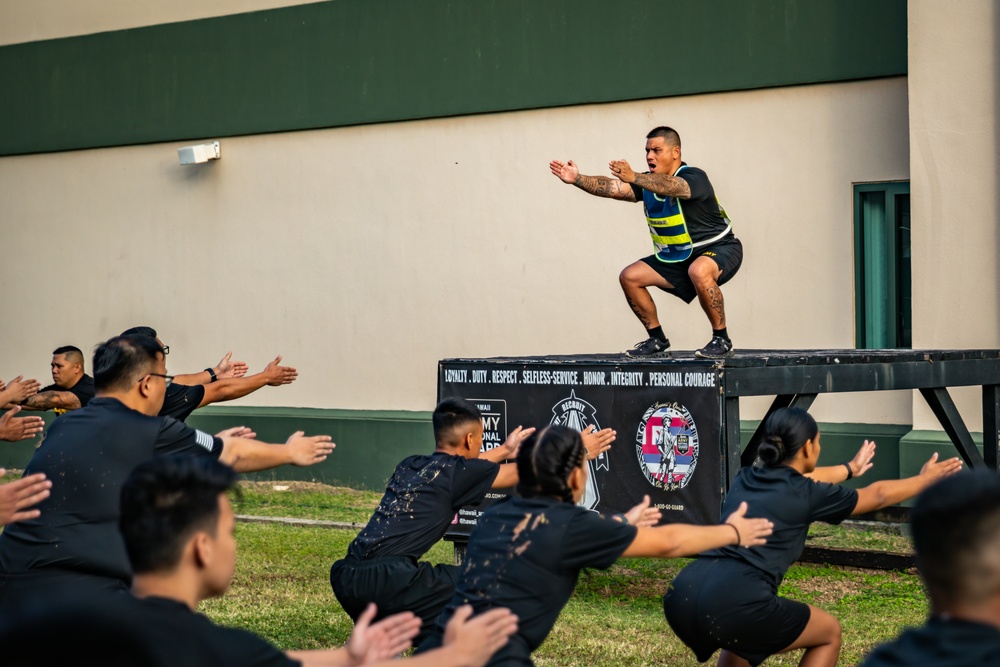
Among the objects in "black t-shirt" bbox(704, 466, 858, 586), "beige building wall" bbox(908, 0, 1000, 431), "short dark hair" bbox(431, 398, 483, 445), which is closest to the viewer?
"black t-shirt" bbox(704, 466, 858, 586)

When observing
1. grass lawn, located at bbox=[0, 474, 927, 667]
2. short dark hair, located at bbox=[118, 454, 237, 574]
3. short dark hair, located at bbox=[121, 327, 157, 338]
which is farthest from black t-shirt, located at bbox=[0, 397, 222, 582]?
grass lawn, located at bbox=[0, 474, 927, 667]

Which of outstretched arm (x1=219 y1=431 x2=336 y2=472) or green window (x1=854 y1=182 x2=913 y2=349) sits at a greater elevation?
green window (x1=854 y1=182 x2=913 y2=349)

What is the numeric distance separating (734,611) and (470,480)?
57.3 inches

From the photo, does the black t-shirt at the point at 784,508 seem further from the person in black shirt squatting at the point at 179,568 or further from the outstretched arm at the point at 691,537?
the person in black shirt squatting at the point at 179,568

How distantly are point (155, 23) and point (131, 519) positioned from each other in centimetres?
1327

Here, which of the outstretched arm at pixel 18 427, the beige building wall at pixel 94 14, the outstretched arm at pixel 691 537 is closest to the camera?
the outstretched arm at pixel 691 537

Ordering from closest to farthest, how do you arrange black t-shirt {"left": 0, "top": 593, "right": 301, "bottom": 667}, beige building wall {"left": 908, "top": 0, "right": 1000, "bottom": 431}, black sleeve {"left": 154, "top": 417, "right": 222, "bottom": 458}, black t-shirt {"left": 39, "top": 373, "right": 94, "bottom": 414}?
black t-shirt {"left": 0, "top": 593, "right": 301, "bottom": 667} < black sleeve {"left": 154, "top": 417, "right": 222, "bottom": 458} < beige building wall {"left": 908, "top": 0, "right": 1000, "bottom": 431} < black t-shirt {"left": 39, "top": 373, "right": 94, "bottom": 414}

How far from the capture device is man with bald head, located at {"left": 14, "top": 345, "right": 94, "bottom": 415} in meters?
10.8

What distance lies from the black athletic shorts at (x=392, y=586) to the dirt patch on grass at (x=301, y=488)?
7.60m

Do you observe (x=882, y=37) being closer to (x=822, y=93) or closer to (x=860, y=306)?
(x=822, y=93)

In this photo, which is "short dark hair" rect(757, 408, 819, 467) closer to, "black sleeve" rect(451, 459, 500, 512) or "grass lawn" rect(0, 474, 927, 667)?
"black sleeve" rect(451, 459, 500, 512)

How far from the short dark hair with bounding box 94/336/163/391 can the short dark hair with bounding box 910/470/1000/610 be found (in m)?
3.62

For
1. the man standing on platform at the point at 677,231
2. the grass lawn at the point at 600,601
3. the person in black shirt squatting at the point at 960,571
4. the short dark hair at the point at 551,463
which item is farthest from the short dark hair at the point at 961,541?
the man standing on platform at the point at 677,231

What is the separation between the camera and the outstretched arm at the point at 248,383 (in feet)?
24.7
